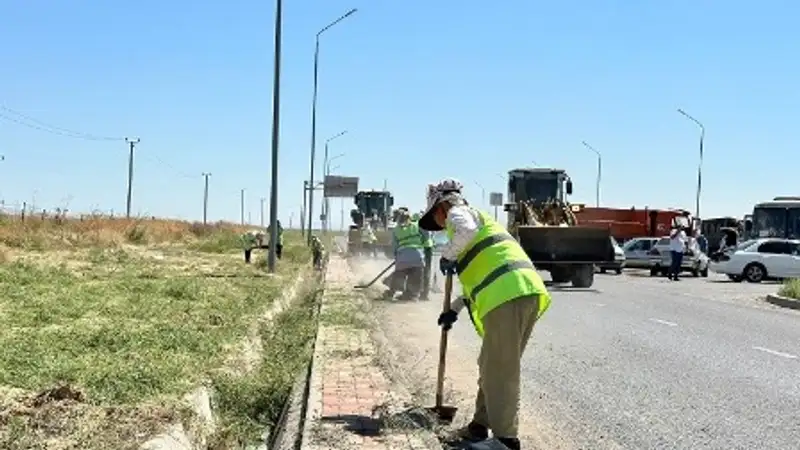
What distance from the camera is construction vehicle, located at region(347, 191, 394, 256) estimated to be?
44.5 metres

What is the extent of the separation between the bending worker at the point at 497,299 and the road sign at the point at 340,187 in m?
77.5

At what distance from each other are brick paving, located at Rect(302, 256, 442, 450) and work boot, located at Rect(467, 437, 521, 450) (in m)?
0.25

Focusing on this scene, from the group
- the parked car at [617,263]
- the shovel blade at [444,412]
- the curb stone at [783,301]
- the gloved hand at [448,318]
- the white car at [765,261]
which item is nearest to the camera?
the gloved hand at [448,318]

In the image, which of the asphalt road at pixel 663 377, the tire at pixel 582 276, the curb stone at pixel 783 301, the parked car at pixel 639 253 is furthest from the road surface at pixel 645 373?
the parked car at pixel 639 253

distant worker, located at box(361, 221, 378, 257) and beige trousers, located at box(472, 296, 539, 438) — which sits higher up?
distant worker, located at box(361, 221, 378, 257)

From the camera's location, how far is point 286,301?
18.7 m

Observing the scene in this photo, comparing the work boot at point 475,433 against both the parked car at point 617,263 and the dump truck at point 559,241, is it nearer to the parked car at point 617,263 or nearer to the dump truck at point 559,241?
the dump truck at point 559,241

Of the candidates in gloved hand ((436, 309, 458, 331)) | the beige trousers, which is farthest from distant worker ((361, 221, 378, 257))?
the beige trousers

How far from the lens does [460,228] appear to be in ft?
21.6

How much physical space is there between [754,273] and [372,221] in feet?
63.1

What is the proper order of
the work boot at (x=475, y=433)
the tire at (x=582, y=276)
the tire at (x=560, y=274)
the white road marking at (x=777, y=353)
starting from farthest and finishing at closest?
the tire at (x=560, y=274)
the tire at (x=582, y=276)
the white road marking at (x=777, y=353)
the work boot at (x=475, y=433)

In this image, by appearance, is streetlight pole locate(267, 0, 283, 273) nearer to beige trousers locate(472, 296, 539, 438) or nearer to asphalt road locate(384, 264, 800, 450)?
asphalt road locate(384, 264, 800, 450)

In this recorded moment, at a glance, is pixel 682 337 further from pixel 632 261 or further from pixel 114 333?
pixel 632 261

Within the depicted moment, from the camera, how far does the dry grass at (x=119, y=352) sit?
662cm
